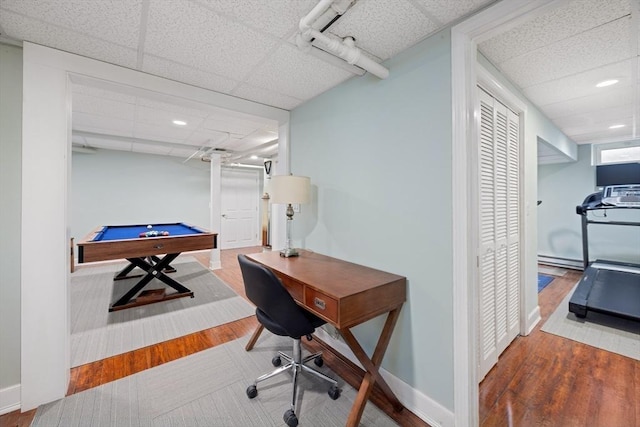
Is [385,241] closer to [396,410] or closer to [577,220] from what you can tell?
[396,410]

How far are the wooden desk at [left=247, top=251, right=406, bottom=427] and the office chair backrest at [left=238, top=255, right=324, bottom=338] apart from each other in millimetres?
100

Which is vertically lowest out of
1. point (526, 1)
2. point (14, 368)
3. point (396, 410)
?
point (396, 410)

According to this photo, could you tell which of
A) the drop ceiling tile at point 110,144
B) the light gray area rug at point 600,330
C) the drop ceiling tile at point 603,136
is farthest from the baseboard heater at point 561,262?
the drop ceiling tile at point 110,144

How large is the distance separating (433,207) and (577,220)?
5.47 meters

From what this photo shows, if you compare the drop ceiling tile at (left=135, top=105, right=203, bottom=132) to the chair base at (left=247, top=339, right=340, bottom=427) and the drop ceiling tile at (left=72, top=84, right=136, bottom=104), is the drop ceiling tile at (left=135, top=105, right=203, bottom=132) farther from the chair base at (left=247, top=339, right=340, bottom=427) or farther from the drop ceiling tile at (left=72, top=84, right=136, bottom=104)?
the chair base at (left=247, top=339, right=340, bottom=427)

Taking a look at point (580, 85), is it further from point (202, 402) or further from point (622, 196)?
point (202, 402)

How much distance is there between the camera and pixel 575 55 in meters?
1.70

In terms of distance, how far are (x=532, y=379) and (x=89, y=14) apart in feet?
12.2

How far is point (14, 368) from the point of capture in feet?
5.21

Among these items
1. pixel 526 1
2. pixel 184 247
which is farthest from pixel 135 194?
pixel 526 1

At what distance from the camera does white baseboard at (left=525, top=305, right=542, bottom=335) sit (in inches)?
98.8

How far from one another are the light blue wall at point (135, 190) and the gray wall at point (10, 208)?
4.59m

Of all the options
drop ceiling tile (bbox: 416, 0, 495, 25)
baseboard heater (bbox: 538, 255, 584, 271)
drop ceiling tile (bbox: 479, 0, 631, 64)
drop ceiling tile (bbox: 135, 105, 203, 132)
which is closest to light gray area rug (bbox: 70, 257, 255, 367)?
drop ceiling tile (bbox: 135, 105, 203, 132)

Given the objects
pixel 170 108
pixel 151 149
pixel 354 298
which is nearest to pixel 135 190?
pixel 151 149
